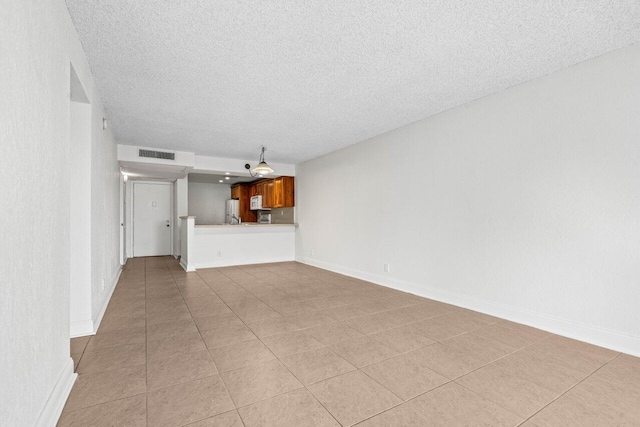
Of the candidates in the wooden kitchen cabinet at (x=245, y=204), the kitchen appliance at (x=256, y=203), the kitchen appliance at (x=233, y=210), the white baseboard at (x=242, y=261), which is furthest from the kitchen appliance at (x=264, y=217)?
the white baseboard at (x=242, y=261)

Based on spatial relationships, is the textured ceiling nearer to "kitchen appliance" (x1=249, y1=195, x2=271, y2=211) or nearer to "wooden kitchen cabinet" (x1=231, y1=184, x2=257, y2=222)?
"kitchen appliance" (x1=249, y1=195, x2=271, y2=211)

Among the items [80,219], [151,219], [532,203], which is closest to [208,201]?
[151,219]

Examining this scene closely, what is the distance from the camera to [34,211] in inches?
56.2

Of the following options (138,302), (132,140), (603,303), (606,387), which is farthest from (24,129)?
(132,140)

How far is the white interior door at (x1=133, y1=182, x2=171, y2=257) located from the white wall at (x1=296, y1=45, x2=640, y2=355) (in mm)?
6505

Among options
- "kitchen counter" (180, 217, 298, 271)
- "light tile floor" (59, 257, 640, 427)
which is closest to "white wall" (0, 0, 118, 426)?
"light tile floor" (59, 257, 640, 427)

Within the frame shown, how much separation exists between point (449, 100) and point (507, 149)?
0.89m

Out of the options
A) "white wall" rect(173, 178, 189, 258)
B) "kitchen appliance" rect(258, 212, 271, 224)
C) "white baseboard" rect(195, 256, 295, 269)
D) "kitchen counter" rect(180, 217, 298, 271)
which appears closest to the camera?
Answer: "kitchen counter" rect(180, 217, 298, 271)

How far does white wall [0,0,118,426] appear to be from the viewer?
1.15 metres

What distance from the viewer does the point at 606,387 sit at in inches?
80.0

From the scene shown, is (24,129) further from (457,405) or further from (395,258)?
(395,258)

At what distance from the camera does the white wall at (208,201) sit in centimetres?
1021

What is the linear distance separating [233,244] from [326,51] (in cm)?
529

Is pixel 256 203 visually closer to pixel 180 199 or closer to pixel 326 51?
pixel 180 199
